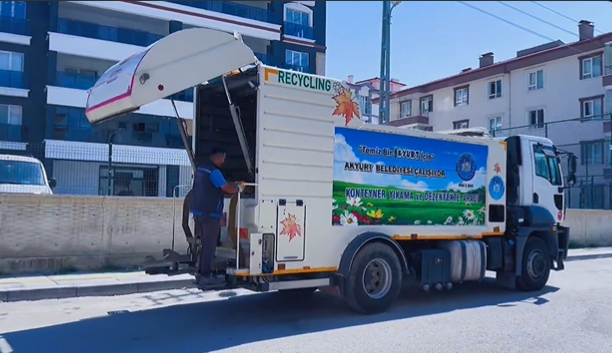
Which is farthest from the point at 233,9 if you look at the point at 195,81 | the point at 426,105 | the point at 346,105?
the point at 195,81

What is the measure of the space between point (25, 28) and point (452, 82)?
29.3 meters

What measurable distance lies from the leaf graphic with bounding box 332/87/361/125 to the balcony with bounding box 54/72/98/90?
2712 centimetres

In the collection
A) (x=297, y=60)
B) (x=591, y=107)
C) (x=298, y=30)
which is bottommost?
(x=591, y=107)

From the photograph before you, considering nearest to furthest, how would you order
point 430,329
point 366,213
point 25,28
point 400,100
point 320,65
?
point 430,329, point 366,213, point 25,28, point 320,65, point 400,100

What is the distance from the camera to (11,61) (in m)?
30.9

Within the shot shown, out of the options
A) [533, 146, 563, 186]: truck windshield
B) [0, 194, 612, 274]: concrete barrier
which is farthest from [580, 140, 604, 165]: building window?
[0, 194, 612, 274]: concrete barrier

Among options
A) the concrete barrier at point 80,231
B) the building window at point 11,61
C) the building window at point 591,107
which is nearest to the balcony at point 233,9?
the building window at point 11,61

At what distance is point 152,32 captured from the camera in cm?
3450

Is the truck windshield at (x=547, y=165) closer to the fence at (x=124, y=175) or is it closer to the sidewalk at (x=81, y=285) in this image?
the fence at (x=124, y=175)

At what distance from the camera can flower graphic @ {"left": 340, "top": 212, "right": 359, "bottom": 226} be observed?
806cm

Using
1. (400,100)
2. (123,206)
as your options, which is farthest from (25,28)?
(400,100)

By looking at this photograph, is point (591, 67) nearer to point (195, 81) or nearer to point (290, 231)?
point (290, 231)

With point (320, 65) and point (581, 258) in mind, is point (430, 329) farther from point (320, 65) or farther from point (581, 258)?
point (320, 65)

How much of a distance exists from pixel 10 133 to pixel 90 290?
949 inches
